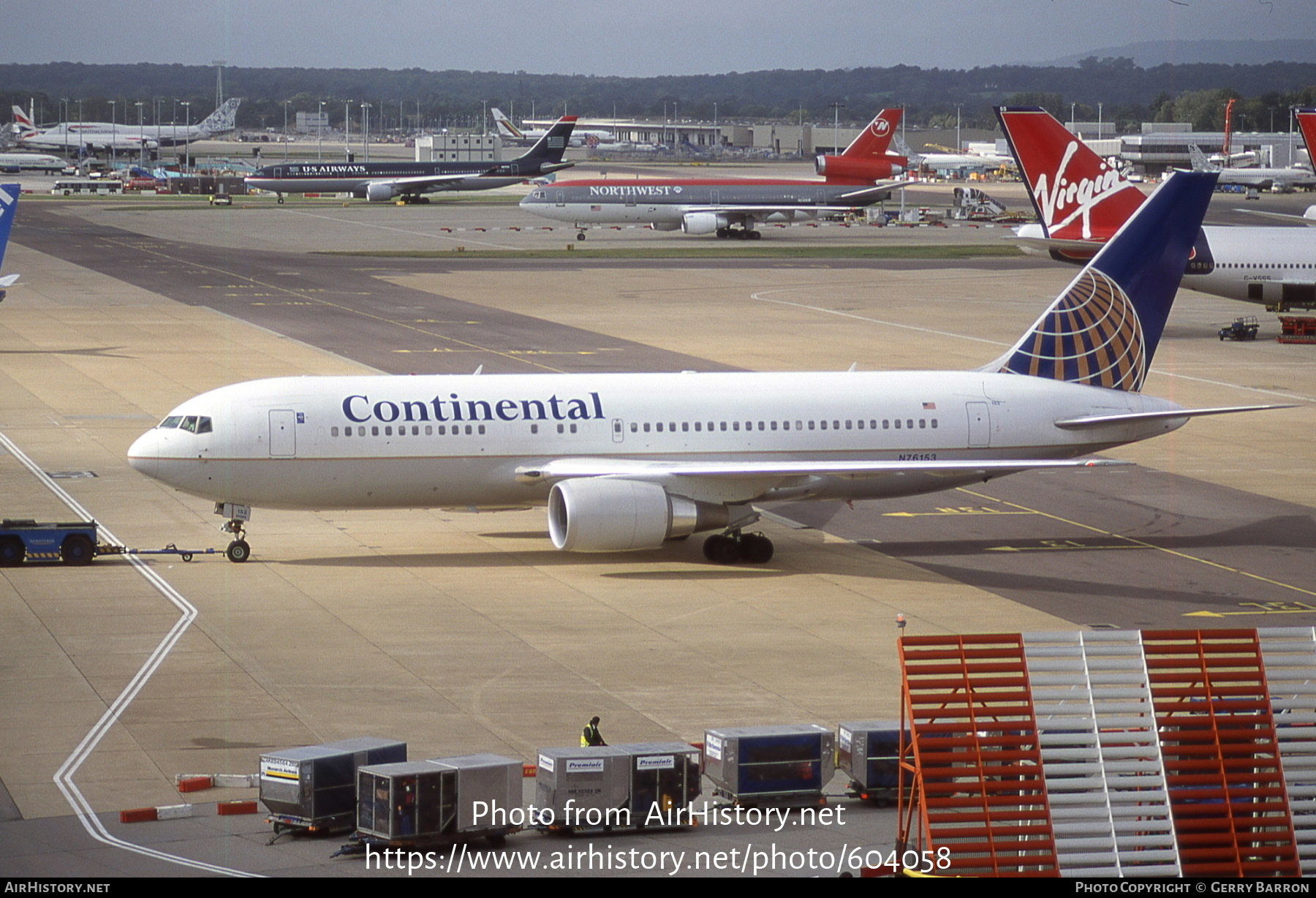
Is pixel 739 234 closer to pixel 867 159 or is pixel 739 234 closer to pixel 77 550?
pixel 867 159

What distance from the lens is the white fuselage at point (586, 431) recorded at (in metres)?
37.6

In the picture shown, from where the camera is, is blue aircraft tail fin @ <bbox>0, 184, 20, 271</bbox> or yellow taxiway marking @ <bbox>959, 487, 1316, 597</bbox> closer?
yellow taxiway marking @ <bbox>959, 487, 1316, 597</bbox>

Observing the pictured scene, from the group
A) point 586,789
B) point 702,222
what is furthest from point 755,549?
point 702,222

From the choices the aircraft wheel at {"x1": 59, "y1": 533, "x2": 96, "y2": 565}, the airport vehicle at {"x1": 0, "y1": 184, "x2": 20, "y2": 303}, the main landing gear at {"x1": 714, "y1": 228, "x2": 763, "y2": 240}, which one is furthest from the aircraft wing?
the main landing gear at {"x1": 714, "y1": 228, "x2": 763, "y2": 240}

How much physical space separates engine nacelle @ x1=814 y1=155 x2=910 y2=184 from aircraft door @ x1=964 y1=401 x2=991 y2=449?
108m

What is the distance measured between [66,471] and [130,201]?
14715cm

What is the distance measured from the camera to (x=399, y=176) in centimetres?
18550

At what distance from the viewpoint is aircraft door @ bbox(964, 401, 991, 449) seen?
41.0 m

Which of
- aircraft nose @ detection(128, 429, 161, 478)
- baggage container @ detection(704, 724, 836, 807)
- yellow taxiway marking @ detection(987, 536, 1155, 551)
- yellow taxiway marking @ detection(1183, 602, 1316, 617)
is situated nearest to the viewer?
baggage container @ detection(704, 724, 836, 807)

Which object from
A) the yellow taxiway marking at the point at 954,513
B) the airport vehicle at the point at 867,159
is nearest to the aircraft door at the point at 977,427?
the yellow taxiway marking at the point at 954,513

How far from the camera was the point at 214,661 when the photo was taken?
30484 millimetres

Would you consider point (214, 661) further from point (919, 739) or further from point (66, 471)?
point (66, 471)

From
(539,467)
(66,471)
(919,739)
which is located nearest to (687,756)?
(919,739)

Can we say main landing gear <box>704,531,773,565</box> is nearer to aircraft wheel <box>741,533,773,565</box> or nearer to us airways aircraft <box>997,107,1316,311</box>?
aircraft wheel <box>741,533,773,565</box>
